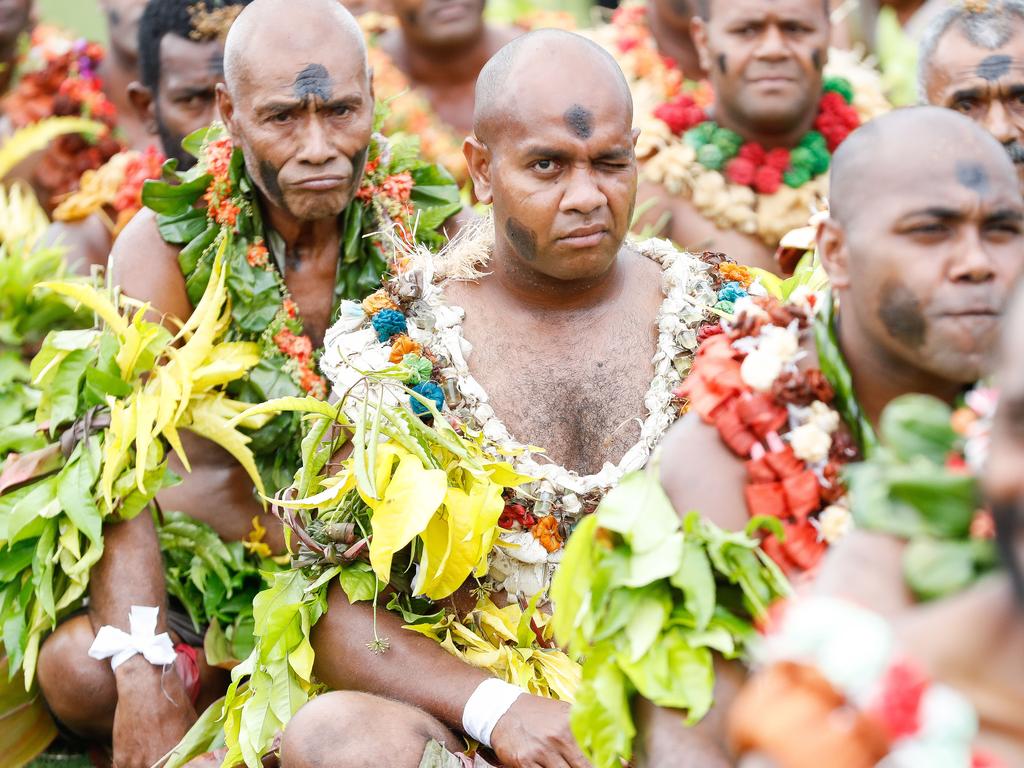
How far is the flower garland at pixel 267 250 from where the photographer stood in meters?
4.93

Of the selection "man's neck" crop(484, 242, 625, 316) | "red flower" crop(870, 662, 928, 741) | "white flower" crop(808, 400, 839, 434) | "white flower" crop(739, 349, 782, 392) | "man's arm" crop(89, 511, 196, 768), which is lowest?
"man's arm" crop(89, 511, 196, 768)

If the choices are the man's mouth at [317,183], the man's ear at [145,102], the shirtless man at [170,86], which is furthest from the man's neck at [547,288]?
the man's ear at [145,102]

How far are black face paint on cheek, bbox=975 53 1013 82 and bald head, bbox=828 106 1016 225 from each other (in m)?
1.98

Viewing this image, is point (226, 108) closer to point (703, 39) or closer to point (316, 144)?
point (316, 144)

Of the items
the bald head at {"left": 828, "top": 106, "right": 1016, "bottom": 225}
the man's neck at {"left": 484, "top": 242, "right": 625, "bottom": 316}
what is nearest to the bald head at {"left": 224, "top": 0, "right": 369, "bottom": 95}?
the man's neck at {"left": 484, "top": 242, "right": 625, "bottom": 316}

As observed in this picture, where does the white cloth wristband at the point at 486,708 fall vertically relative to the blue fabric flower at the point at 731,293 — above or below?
below

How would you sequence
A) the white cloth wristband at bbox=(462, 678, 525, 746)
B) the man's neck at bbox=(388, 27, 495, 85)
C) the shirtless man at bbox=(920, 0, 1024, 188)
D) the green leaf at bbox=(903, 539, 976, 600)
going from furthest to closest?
the man's neck at bbox=(388, 27, 495, 85), the shirtless man at bbox=(920, 0, 1024, 188), the white cloth wristband at bbox=(462, 678, 525, 746), the green leaf at bbox=(903, 539, 976, 600)

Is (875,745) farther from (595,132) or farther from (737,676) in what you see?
(595,132)

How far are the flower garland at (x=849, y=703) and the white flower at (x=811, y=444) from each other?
690 millimetres

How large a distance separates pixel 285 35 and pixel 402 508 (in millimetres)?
1812

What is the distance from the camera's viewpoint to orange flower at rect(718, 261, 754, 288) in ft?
14.0

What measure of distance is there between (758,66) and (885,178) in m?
3.09

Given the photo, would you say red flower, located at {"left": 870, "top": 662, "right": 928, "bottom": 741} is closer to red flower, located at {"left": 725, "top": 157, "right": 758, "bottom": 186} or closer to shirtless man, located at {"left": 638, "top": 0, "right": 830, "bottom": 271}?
shirtless man, located at {"left": 638, "top": 0, "right": 830, "bottom": 271}

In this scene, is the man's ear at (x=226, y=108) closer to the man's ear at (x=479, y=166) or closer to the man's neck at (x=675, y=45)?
the man's ear at (x=479, y=166)
